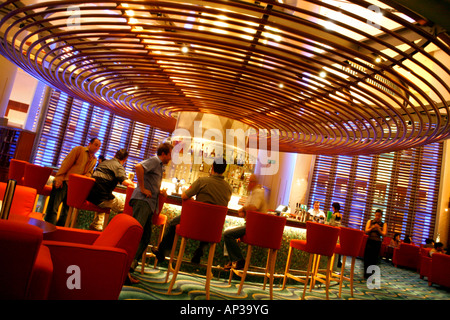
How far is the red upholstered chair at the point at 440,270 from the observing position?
7984 millimetres

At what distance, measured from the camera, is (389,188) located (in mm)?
12609

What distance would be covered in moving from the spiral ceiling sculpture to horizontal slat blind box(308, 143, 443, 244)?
5.53 m

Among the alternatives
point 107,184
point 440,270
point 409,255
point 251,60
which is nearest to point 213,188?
point 107,184

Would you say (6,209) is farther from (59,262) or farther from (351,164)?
(351,164)

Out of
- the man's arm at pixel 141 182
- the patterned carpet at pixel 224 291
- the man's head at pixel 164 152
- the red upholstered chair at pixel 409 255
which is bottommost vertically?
the patterned carpet at pixel 224 291

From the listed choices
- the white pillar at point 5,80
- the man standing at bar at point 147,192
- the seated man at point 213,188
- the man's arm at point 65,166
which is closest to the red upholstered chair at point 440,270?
the seated man at point 213,188

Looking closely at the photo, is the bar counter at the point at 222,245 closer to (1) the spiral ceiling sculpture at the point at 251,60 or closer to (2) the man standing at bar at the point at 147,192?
(2) the man standing at bar at the point at 147,192

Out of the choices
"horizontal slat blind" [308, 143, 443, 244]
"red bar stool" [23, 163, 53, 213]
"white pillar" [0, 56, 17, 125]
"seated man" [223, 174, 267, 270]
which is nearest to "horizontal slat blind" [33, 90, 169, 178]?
"white pillar" [0, 56, 17, 125]

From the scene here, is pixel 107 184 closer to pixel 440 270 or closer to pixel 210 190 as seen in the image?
pixel 210 190

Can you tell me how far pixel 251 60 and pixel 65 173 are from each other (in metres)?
3.37

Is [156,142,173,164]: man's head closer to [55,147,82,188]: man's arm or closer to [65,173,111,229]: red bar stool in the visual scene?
[65,173,111,229]: red bar stool

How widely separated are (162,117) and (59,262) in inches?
252

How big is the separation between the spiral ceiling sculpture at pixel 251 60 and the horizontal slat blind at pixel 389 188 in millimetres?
5534
